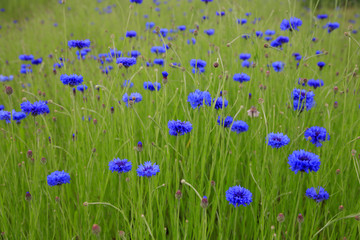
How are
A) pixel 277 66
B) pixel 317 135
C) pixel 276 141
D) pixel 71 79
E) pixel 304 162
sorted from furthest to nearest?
pixel 277 66 < pixel 71 79 < pixel 317 135 < pixel 276 141 < pixel 304 162

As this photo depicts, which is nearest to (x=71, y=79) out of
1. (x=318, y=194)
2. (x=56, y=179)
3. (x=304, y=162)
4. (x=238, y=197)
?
(x=56, y=179)

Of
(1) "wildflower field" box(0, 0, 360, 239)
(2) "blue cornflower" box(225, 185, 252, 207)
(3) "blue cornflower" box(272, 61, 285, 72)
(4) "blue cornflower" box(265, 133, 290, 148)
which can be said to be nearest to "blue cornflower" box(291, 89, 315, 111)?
(1) "wildflower field" box(0, 0, 360, 239)

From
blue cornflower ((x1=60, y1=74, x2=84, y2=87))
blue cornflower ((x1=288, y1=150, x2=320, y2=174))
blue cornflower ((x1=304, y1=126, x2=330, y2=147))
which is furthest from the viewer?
blue cornflower ((x1=60, y1=74, x2=84, y2=87))

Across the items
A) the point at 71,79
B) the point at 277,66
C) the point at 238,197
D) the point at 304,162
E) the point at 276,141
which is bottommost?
the point at 238,197

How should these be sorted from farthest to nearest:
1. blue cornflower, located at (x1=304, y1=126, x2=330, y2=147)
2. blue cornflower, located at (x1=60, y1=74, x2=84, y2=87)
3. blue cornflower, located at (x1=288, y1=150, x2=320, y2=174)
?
blue cornflower, located at (x1=60, y1=74, x2=84, y2=87)
blue cornflower, located at (x1=304, y1=126, x2=330, y2=147)
blue cornflower, located at (x1=288, y1=150, x2=320, y2=174)

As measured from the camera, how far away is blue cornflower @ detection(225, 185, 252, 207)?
124cm

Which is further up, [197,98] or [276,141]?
[197,98]

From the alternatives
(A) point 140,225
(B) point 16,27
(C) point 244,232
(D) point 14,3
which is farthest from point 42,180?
(D) point 14,3

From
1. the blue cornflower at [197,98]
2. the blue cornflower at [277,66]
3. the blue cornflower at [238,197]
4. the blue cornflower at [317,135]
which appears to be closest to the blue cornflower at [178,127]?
Result: the blue cornflower at [197,98]

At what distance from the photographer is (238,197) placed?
1.26m

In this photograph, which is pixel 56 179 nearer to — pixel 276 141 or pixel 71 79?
pixel 71 79

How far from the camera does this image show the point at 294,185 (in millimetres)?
1633

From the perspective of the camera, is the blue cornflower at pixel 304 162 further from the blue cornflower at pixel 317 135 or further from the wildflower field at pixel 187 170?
the blue cornflower at pixel 317 135

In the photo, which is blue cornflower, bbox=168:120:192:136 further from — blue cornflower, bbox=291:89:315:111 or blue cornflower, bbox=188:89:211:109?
blue cornflower, bbox=291:89:315:111
